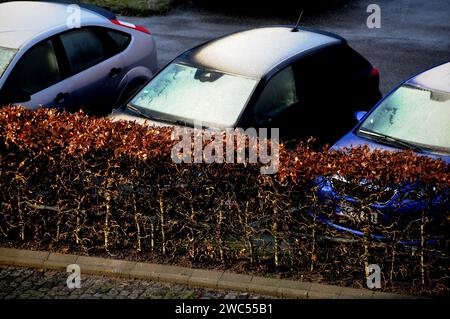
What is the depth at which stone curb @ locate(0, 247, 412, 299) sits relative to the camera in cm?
762

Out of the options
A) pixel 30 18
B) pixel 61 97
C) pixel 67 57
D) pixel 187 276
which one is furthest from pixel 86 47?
pixel 187 276

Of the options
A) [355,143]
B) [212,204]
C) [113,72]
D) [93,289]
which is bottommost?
[93,289]

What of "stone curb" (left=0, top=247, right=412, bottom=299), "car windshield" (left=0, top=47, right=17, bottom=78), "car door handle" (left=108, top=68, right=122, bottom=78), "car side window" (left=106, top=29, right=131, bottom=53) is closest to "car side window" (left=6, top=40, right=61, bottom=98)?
"car windshield" (left=0, top=47, right=17, bottom=78)

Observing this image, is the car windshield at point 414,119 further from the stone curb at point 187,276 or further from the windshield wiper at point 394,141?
the stone curb at point 187,276

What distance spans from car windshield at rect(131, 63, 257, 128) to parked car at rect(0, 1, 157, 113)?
126cm

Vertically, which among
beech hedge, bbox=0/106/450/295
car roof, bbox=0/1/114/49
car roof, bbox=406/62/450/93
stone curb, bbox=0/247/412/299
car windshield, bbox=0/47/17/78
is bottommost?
stone curb, bbox=0/247/412/299

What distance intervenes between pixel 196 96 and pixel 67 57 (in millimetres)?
2186

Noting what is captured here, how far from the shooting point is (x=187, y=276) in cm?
793

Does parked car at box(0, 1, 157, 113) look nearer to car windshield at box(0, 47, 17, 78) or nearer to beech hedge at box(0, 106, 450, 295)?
car windshield at box(0, 47, 17, 78)

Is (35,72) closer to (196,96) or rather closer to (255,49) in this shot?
(196,96)

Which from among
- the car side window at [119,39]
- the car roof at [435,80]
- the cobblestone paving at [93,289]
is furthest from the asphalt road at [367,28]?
the cobblestone paving at [93,289]

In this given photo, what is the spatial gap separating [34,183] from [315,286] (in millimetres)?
2973

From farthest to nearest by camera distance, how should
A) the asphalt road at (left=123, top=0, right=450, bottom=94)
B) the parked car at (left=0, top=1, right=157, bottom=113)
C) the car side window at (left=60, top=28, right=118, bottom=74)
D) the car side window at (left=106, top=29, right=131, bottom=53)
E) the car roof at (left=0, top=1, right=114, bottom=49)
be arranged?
the asphalt road at (left=123, top=0, right=450, bottom=94) → the car side window at (left=106, top=29, right=131, bottom=53) → the car side window at (left=60, top=28, right=118, bottom=74) → the car roof at (left=0, top=1, right=114, bottom=49) → the parked car at (left=0, top=1, right=157, bottom=113)
